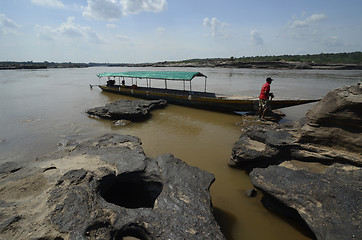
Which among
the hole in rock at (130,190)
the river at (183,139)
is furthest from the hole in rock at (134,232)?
the river at (183,139)

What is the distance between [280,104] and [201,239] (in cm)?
928

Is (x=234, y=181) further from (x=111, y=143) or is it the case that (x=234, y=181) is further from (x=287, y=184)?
(x=111, y=143)

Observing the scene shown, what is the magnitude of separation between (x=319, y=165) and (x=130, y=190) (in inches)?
173

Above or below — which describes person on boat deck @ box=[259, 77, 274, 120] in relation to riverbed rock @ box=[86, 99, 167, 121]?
above

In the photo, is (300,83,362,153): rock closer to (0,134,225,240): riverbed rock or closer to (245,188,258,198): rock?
(245,188,258,198): rock

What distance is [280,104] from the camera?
32.5ft

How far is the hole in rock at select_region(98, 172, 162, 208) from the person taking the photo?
146 inches

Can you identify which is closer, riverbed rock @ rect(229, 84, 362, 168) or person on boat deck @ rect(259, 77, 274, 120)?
riverbed rock @ rect(229, 84, 362, 168)

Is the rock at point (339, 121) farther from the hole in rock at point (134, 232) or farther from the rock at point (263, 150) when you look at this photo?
the hole in rock at point (134, 232)

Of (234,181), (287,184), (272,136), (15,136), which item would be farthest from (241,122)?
(15,136)

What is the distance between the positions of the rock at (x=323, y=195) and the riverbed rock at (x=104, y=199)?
4.28ft

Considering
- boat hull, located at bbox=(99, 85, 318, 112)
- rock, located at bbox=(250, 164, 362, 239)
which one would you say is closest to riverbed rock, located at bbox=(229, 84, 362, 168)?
rock, located at bbox=(250, 164, 362, 239)

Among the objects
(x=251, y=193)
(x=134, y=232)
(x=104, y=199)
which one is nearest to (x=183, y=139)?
(x=251, y=193)

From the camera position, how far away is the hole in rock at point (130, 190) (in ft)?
12.2
